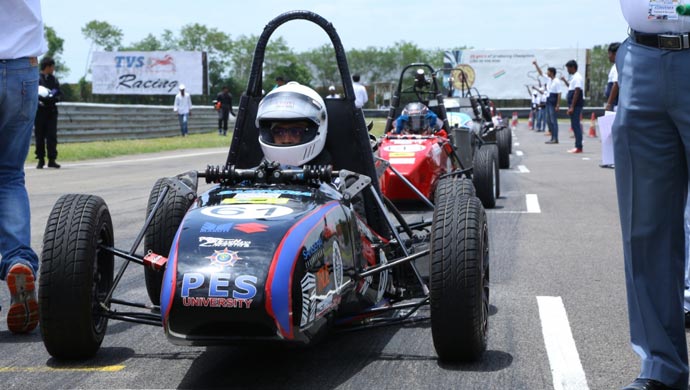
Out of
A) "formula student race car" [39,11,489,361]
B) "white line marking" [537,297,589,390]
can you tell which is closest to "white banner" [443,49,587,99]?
"white line marking" [537,297,589,390]

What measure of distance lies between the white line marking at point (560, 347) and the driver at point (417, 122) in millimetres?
6090

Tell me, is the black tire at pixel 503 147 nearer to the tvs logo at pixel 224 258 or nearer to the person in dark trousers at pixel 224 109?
the tvs logo at pixel 224 258

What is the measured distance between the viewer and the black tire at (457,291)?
4.13m

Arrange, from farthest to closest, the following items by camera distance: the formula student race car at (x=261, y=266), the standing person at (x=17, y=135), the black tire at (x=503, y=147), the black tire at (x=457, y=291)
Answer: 1. the black tire at (x=503, y=147)
2. the standing person at (x=17, y=135)
3. the black tire at (x=457, y=291)
4. the formula student race car at (x=261, y=266)

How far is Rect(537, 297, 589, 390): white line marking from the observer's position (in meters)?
4.02

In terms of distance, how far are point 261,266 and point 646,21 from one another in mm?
1654

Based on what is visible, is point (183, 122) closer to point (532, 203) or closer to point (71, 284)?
point (532, 203)

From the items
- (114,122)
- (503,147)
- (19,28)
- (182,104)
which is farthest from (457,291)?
(182,104)

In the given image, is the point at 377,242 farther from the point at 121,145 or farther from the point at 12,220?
the point at 121,145

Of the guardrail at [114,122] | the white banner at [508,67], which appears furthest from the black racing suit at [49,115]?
the white banner at [508,67]

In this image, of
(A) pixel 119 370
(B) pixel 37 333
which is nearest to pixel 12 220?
(B) pixel 37 333

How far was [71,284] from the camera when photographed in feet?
→ 13.4

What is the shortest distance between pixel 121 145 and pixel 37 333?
2064 centimetres

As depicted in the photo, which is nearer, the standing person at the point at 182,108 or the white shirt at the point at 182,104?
the standing person at the point at 182,108
